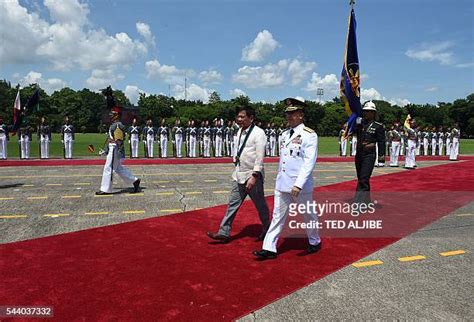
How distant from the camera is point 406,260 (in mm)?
4562

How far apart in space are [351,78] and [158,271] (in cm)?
762

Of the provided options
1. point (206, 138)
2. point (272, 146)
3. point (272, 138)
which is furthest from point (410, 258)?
point (272, 146)

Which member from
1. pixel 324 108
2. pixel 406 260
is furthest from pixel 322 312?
pixel 324 108

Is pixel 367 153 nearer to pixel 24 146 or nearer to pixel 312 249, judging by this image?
pixel 312 249

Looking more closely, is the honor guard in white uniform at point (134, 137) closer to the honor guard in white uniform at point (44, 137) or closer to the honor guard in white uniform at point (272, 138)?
the honor guard in white uniform at point (44, 137)

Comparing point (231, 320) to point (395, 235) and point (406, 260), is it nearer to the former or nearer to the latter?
point (406, 260)

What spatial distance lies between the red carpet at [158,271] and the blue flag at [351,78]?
16.1 ft

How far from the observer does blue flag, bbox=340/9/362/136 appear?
9.59 meters

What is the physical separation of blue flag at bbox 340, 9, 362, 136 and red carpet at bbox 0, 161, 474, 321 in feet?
16.1

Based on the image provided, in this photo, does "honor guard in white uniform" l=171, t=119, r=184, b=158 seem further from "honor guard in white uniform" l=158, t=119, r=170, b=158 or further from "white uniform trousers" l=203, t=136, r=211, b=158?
"white uniform trousers" l=203, t=136, r=211, b=158

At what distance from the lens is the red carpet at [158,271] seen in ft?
11.0

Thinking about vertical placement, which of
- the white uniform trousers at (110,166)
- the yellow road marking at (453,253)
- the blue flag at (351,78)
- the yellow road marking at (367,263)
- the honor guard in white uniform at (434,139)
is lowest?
the yellow road marking at (367,263)

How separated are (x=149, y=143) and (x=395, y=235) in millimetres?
16559

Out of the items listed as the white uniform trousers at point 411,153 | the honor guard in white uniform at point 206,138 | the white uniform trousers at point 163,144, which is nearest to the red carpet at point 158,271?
the white uniform trousers at point 411,153
